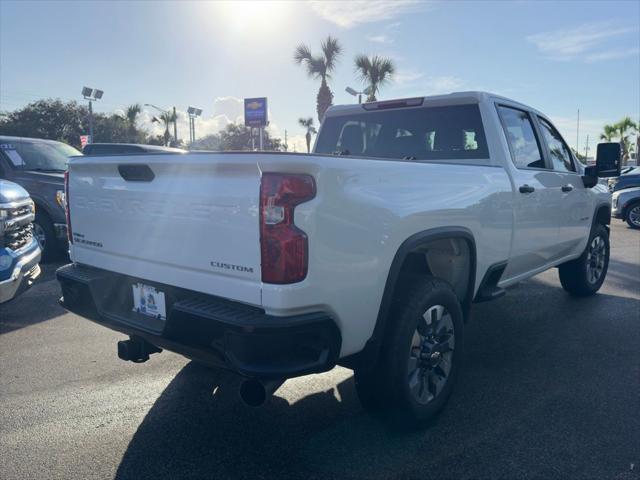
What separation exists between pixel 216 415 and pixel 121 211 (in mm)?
1337

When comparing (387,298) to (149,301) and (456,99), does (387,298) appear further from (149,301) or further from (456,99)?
(456,99)

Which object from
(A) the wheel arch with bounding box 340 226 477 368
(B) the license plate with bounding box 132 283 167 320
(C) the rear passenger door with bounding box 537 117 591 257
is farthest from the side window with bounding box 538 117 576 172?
(B) the license plate with bounding box 132 283 167 320

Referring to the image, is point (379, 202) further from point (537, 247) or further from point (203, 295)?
point (537, 247)

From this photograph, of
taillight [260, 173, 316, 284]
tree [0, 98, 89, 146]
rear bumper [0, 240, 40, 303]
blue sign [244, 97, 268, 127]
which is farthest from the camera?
tree [0, 98, 89, 146]

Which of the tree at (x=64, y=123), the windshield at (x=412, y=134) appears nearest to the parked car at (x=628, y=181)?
the windshield at (x=412, y=134)

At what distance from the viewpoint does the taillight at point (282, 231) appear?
A: 2207 mm

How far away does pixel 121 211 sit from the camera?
9.56ft

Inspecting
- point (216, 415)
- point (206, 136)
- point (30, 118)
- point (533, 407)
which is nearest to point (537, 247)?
point (533, 407)

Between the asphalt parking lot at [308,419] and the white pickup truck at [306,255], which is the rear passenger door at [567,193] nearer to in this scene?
the white pickup truck at [306,255]

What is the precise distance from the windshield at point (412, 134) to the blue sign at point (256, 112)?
1006 inches

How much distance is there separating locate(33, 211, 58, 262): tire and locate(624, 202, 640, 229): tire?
1298 cm

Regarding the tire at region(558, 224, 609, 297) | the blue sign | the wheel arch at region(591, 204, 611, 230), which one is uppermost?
the blue sign

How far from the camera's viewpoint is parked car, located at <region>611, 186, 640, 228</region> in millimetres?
13227

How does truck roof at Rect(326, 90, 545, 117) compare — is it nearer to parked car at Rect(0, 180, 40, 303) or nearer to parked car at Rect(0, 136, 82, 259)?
parked car at Rect(0, 180, 40, 303)
